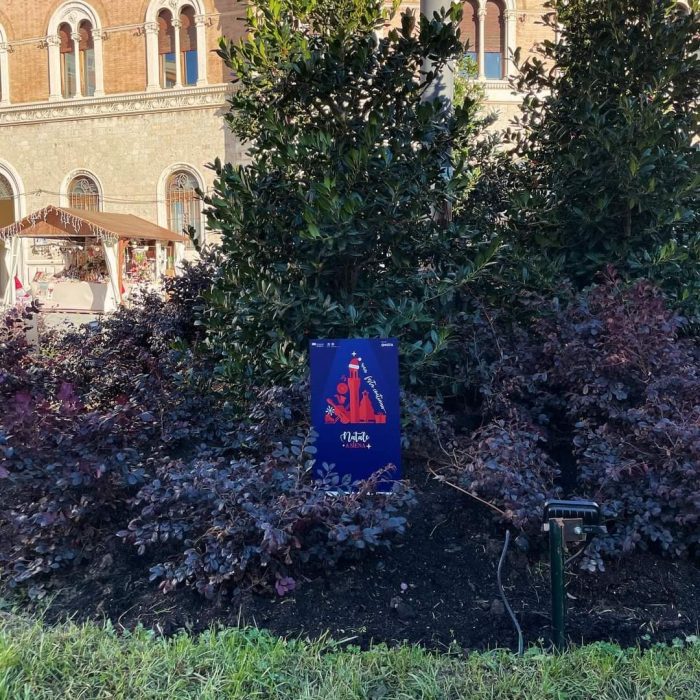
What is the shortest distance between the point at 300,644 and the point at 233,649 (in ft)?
0.87

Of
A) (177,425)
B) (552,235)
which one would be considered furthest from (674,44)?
(177,425)

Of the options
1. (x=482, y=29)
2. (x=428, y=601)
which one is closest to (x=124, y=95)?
(x=482, y=29)

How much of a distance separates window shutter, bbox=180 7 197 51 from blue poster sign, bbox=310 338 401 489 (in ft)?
95.5

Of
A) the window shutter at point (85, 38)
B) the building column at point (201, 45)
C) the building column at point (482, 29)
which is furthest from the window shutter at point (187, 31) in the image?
the building column at point (482, 29)

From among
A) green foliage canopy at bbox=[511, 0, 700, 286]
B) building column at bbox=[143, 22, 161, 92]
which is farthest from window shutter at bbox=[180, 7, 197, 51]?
green foliage canopy at bbox=[511, 0, 700, 286]

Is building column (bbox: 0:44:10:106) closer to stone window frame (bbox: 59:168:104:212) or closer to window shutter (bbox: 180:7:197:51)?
stone window frame (bbox: 59:168:104:212)

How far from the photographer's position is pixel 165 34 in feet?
97.2

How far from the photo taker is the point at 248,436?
4.11 meters

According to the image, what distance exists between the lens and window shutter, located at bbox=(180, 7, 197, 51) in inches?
1149

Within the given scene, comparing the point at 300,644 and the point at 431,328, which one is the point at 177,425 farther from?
the point at 300,644

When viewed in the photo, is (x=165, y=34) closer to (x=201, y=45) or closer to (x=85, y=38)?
(x=201, y=45)

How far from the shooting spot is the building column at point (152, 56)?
2933cm

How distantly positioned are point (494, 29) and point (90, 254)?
1769 cm

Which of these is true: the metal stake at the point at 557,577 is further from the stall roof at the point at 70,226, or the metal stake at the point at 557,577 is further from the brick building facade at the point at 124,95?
the brick building facade at the point at 124,95
